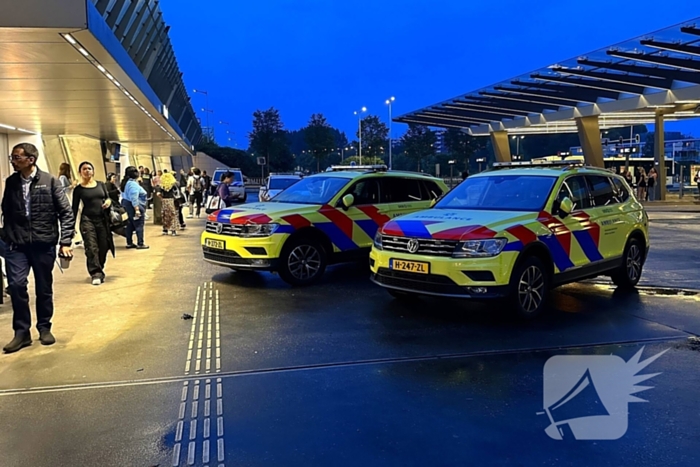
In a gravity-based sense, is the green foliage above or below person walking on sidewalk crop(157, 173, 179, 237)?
above

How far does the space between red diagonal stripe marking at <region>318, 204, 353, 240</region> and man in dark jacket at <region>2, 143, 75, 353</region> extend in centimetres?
401

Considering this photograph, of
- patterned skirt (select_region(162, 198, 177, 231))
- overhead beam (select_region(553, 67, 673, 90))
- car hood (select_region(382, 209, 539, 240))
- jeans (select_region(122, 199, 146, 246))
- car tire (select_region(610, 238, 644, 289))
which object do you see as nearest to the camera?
car hood (select_region(382, 209, 539, 240))

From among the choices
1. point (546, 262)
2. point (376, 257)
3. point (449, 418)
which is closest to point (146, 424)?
point (449, 418)

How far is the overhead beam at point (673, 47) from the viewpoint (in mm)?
17672

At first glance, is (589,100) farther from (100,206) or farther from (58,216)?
→ (58,216)

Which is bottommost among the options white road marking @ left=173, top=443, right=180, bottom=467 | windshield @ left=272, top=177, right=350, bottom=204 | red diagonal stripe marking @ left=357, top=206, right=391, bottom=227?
white road marking @ left=173, top=443, right=180, bottom=467

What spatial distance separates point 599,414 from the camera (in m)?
4.13

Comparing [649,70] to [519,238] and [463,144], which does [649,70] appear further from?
[463,144]

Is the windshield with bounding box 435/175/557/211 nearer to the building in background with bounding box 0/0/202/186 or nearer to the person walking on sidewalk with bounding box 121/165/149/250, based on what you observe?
the building in background with bounding box 0/0/202/186

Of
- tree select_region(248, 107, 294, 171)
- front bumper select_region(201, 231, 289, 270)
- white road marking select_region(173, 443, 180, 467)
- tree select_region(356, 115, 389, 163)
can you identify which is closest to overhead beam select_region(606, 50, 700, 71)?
front bumper select_region(201, 231, 289, 270)

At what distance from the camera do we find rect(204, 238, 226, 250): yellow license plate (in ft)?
29.1

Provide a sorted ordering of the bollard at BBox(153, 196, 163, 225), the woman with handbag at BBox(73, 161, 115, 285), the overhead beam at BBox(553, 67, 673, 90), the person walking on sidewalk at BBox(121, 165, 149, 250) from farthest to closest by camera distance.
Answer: the overhead beam at BBox(553, 67, 673, 90) < the bollard at BBox(153, 196, 163, 225) < the person walking on sidewalk at BBox(121, 165, 149, 250) < the woman with handbag at BBox(73, 161, 115, 285)

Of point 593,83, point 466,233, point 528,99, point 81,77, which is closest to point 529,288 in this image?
point 466,233

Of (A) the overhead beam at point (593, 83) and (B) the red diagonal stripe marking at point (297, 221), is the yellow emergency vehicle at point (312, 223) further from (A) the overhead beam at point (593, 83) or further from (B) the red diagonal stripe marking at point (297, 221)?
(A) the overhead beam at point (593, 83)
